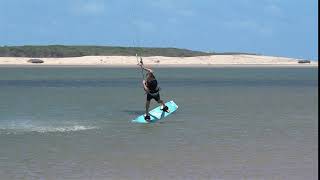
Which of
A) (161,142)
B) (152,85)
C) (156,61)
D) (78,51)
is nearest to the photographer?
(161,142)

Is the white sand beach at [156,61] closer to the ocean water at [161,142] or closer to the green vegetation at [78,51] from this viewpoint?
the green vegetation at [78,51]

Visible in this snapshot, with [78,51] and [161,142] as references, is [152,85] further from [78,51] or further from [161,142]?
[78,51]

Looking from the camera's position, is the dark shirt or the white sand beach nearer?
the dark shirt

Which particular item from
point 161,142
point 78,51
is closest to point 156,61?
point 78,51

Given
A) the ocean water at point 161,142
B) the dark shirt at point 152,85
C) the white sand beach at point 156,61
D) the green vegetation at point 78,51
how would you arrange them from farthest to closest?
the green vegetation at point 78,51 < the white sand beach at point 156,61 < the dark shirt at point 152,85 < the ocean water at point 161,142

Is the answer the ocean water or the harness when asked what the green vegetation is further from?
Answer: the harness

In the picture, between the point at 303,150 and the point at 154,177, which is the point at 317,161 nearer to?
the point at 303,150

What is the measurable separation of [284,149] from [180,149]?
6.05 ft

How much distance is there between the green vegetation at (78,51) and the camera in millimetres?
147875

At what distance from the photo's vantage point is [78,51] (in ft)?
509

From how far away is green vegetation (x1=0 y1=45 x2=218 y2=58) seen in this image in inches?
5822

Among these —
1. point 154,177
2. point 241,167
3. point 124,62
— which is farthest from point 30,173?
point 124,62

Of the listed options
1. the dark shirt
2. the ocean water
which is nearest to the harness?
the dark shirt

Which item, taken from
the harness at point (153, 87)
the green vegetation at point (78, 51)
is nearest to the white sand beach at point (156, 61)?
the green vegetation at point (78, 51)
